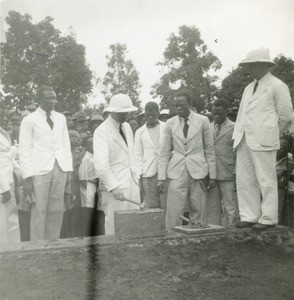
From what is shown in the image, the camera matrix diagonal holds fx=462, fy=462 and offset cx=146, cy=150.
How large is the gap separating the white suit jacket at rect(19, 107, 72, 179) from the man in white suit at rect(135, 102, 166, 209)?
139 centimetres

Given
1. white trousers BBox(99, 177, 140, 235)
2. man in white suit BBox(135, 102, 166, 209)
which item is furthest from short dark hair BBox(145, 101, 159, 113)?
white trousers BBox(99, 177, 140, 235)

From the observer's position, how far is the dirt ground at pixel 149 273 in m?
3.95

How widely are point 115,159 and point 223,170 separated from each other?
149 centimetres

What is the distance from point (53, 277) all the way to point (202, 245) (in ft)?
4.93

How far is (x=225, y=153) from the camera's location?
242 inches

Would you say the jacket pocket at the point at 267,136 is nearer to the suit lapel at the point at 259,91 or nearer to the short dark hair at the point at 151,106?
the suit lapel at the point at 259,91

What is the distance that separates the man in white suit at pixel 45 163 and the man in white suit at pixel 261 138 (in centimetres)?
219

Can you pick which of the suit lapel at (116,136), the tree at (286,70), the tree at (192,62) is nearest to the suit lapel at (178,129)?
the suit lapel at (116,136)

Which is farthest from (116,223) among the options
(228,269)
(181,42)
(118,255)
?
(181,42)

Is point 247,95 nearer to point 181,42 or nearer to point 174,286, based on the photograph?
point 174,286

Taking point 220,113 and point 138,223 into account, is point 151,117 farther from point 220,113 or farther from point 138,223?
point 138,223

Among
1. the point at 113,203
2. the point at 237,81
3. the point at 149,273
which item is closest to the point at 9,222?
the point at 113,203

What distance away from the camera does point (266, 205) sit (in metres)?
4.79

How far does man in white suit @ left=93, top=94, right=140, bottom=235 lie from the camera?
17.4ft
